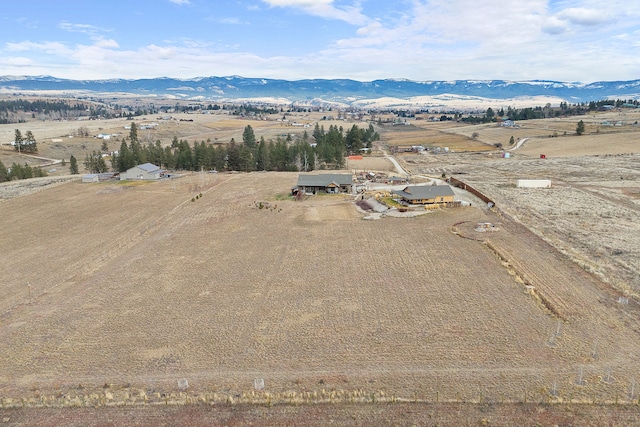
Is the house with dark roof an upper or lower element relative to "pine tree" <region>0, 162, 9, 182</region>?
upper

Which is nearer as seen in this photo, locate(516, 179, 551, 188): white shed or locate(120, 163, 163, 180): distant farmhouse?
locate(516, 179, 551, 188): white shed

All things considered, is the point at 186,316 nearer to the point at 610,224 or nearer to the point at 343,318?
the point at 343,318

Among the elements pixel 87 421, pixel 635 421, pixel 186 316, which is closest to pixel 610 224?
pixel 635 421

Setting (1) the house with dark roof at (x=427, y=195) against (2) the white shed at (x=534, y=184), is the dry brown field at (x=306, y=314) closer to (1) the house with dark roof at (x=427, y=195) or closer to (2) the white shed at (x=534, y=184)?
(1) the house with dark roof at (x=427, y=195)

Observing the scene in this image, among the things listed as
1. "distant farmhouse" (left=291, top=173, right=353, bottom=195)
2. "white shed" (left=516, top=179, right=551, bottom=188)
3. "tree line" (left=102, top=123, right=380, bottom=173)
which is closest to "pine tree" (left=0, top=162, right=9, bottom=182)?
"tree line" (left=102, top=123, right=380, bottom=173)

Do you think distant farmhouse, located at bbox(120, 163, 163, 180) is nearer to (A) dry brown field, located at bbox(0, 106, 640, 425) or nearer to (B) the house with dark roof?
(A) dry brown field, located at bbox(0, 106, 640, 425)

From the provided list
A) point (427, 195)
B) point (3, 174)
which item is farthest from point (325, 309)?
point (3, 174)

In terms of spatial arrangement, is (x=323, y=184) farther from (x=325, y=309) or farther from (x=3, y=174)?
(x=3, y=174)
